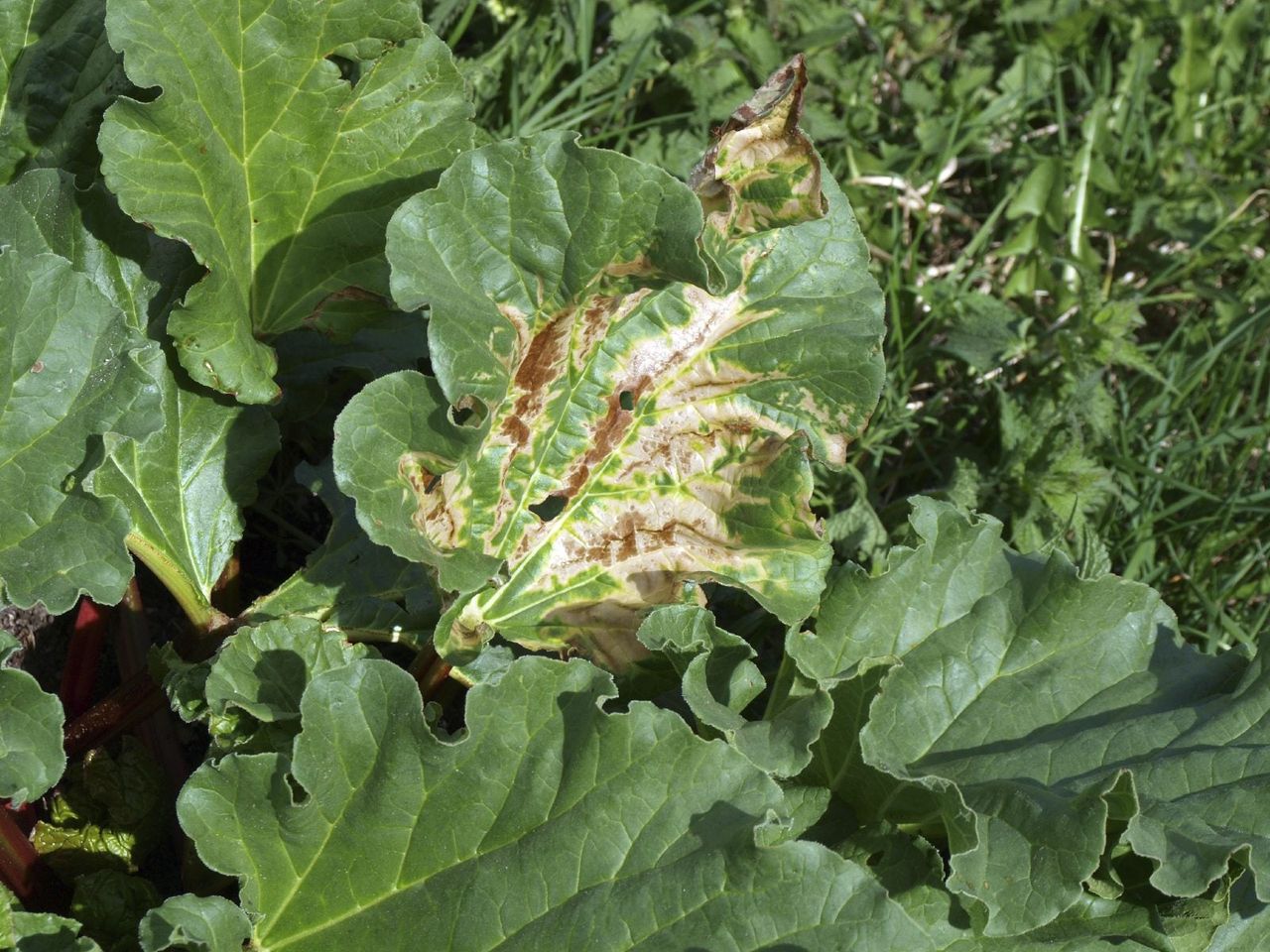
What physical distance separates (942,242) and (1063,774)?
2073 mm

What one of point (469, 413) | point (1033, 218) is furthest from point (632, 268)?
point (1033, 218)

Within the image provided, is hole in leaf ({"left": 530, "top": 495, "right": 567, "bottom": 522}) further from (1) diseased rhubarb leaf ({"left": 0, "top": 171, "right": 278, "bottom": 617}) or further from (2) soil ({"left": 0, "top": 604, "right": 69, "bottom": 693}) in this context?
(2) soil ({"left": 0, "top": 604, "right": 69, "bottom": 693})

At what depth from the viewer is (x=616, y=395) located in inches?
94.5

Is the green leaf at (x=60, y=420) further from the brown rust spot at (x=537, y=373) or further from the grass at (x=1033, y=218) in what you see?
the grass at (x=1033, y=218)

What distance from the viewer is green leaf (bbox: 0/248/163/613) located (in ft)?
→ 6.64

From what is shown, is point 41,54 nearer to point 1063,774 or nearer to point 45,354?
point 45,354

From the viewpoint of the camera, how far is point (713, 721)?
206cm

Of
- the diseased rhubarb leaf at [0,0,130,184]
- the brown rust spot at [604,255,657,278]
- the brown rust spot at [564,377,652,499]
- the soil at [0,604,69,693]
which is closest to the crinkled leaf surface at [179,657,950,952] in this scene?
the brown rust spot at [564,377,652,499]

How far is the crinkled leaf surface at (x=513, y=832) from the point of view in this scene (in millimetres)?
1866

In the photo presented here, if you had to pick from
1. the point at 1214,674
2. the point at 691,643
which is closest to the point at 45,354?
the point at 691,643

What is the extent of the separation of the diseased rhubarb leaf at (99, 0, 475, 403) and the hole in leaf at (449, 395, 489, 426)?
0.32 metres

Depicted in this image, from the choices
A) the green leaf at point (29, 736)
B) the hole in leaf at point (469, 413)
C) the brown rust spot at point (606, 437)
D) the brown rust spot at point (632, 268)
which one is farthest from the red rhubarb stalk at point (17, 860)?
the brown rust spot at point (632, 268)

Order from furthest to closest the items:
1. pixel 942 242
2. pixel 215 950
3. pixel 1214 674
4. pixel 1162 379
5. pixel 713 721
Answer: pixel 942 242 < pixel 1162 379 < pixel 1214 674 < pixel 713 721 < pixel 215 950

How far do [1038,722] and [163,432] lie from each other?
4.85ft
